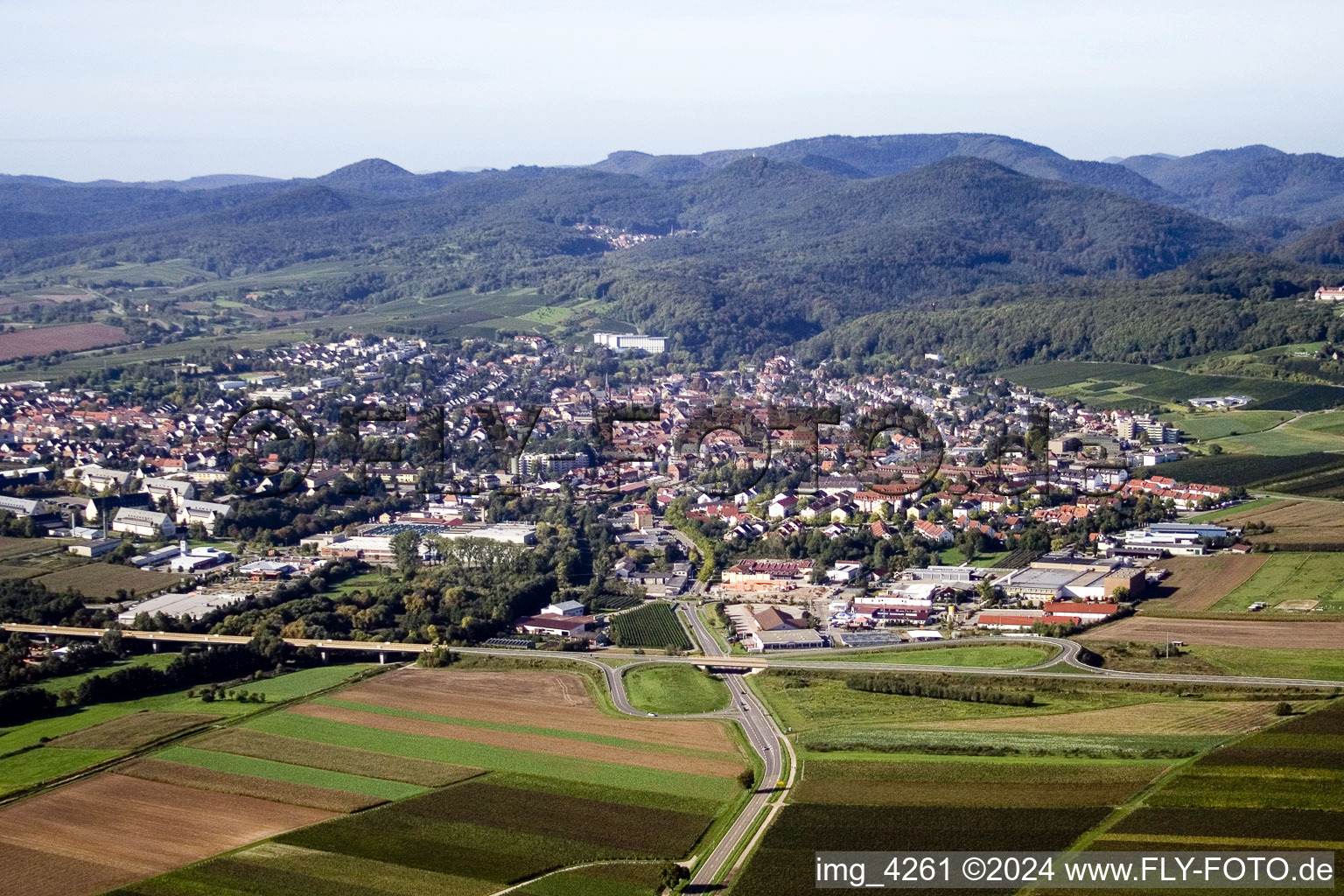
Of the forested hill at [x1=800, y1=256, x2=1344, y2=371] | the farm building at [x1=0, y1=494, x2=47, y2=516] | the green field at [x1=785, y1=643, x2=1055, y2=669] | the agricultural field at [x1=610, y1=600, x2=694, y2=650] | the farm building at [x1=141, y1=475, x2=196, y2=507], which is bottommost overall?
the agricultural field at [x1=610, y1=600, x2=694, y2=650]

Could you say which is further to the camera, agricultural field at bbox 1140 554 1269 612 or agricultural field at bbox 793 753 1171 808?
agricultural field at bbox 1140 554 1269 612

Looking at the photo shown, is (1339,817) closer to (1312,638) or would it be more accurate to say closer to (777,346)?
(1312,638)

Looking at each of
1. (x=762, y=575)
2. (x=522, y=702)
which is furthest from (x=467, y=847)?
(x=762, y=575)

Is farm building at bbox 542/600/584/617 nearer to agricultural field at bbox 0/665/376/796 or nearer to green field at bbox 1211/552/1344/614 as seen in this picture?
agricultural field at bbox 0/665/376/796

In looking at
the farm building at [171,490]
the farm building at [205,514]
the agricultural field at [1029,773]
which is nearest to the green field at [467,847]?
the agricultural field at [1029,773]

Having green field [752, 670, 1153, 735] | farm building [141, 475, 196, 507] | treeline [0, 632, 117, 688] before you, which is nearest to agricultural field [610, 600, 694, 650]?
green field [752, 670, 1153, 735]

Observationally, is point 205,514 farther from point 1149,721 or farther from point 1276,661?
point 1276,661
